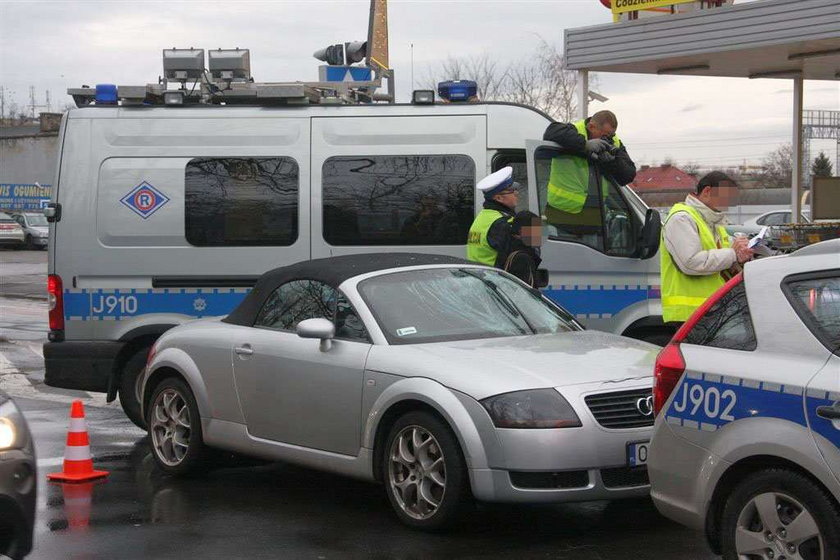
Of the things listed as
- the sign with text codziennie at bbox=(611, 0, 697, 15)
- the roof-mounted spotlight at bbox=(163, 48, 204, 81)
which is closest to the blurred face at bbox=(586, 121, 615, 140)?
the roof-mounted spotlight at bbox=(163, 48, 204, 81)

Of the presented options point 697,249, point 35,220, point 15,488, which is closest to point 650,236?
point 697,249

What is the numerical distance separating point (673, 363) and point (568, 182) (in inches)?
178

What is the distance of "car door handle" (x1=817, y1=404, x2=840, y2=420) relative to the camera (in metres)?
4.64

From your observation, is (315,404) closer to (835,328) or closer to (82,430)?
(82,430)

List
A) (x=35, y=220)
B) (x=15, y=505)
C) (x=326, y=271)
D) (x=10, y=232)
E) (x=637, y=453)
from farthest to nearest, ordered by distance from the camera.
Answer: (x=35, y=220) → (x=10, y=232) → (x=326, y=271) → (x=637, y=453) → (x=15, y=505)

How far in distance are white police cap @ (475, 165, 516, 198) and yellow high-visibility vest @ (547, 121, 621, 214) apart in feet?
1.79

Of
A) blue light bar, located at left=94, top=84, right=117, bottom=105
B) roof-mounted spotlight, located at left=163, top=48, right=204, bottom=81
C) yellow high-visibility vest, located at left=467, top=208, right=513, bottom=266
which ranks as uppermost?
roof-mounted spotlight, located at left=163, top=48, right=204, bottom=81

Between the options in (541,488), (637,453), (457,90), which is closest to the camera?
(541,488)

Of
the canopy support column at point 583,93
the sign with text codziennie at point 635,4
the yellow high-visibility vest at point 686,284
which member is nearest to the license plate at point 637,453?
the yellow high-visibility vest at point 686,284

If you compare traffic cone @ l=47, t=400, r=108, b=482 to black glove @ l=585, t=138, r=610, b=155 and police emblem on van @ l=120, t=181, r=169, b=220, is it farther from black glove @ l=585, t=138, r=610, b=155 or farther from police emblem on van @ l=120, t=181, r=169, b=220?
black glove @ l=585, t=138, r=610, b=155

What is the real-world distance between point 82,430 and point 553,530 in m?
3.26

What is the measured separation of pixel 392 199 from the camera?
996cm

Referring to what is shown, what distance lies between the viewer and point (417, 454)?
22.0 ft

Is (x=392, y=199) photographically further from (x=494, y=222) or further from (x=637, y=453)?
(x=637, y=453)
